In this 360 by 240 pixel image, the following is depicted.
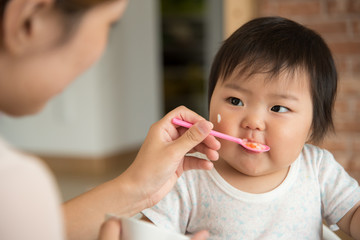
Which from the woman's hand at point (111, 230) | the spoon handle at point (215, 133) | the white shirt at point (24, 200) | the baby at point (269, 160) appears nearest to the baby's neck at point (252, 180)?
the baby at point (269, 160)

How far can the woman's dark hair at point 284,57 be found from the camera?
0.92 meters

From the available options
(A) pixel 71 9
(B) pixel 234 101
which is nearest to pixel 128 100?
(B) pixel 234 101

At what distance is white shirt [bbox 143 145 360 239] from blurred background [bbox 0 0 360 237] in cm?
137

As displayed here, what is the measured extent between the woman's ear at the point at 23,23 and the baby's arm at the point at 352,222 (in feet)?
2.45

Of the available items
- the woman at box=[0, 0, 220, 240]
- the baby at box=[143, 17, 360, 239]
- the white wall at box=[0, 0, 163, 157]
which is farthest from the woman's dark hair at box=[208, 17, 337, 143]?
the white wall at box=[0, 0, 163, 157]

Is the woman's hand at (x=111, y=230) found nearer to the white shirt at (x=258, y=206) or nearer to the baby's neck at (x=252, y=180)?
the white shirt at (x=258, y=206)

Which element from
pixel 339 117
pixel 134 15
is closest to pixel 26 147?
pixel 134 15

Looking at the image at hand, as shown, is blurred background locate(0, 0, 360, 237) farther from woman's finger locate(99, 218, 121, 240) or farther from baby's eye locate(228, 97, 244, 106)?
woman's finger locate(99, 218, 121, 240)

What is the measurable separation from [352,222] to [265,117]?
0.97 feet

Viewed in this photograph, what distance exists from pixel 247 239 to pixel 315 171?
0.77 feet

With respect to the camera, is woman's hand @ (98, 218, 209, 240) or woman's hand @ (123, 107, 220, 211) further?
woman's hand @ (123, 107, 220, 211)

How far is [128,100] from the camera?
3.82 metres

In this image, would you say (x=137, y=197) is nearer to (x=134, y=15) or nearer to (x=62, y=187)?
(x=62, y=187)

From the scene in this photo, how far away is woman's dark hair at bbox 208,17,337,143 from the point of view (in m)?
0.92
